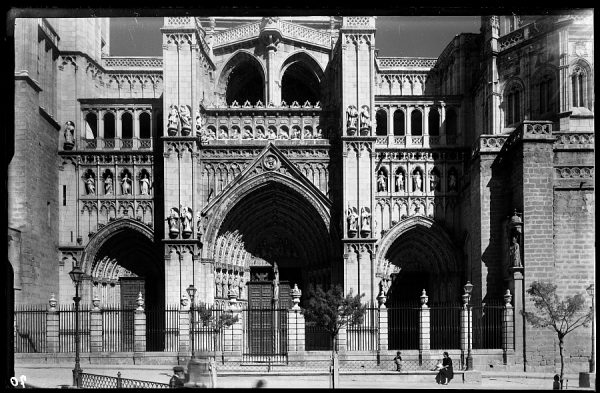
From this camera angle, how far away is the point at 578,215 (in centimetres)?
2648

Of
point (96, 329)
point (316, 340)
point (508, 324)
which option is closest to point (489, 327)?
point (508, 324)

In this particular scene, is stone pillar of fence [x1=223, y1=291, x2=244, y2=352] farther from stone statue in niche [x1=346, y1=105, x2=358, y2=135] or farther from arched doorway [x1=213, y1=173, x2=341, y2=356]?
stone statue in niche [x1=346, y1=105, x2=358, y2=135]

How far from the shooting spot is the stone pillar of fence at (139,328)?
26.8 m

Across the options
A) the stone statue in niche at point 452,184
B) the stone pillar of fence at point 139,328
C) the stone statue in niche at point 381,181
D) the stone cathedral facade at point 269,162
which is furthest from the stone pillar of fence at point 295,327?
the stone statue in niche at point 452,184

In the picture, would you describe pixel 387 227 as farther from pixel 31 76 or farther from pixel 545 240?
pixel 31 76

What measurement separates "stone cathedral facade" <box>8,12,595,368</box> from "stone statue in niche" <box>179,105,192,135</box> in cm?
5

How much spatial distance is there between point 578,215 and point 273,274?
42.7 feet

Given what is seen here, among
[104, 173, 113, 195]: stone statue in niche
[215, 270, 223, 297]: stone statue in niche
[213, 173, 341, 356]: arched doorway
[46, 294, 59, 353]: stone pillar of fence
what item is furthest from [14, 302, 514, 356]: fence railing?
[104, 173, 113, 195]: stone statue in niche

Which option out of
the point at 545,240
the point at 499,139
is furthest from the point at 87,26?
the point at 545,240

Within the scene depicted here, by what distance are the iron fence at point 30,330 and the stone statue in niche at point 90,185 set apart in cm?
648

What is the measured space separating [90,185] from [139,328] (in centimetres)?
822

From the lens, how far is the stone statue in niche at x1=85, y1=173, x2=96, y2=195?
33453 mm

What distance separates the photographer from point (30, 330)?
27562 millimetres

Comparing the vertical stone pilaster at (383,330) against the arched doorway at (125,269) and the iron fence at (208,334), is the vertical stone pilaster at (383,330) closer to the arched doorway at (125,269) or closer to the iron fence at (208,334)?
the iron fence at (208,334)
